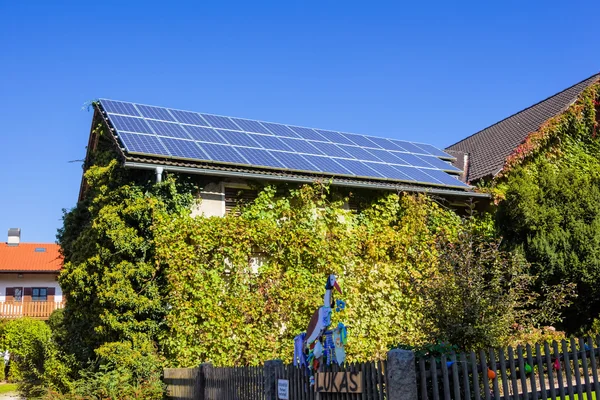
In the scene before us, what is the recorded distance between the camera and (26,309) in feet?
109

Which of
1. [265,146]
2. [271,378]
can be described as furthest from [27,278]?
[271,378]

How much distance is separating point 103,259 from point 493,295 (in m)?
8.09

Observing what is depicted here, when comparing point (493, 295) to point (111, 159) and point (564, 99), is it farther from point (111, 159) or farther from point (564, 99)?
point (564, 99)

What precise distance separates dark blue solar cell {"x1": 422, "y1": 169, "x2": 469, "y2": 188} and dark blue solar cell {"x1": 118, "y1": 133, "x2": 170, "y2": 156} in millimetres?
7783

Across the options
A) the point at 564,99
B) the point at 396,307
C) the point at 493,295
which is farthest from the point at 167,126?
the point at 564,99

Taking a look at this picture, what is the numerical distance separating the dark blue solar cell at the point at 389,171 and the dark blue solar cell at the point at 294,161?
83.0 inches

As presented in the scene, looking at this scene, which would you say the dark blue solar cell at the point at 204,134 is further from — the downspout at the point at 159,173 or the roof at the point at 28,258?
the roof at the point at 28,258

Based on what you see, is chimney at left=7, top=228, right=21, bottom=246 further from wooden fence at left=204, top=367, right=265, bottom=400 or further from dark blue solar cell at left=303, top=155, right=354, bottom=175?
wooden fence at left=204, top=367, right=265, bottom=400

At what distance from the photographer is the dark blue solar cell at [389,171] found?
53.4 ft

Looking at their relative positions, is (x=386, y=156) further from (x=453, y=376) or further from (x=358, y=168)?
(x=453, y=376)

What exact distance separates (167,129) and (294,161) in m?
3.41

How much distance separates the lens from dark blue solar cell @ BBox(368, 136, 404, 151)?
2043cm

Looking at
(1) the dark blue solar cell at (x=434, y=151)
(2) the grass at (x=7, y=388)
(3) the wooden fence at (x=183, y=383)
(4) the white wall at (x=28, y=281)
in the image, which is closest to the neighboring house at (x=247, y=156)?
(1) the dark blue solar cell at (x=434, y=151)

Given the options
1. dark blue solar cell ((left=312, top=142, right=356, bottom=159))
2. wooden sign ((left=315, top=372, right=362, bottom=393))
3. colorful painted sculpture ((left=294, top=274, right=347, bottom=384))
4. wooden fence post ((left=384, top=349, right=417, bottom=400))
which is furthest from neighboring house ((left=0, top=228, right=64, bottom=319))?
wooden fence post ((left=384, top=349, right=417, bottom=400))
